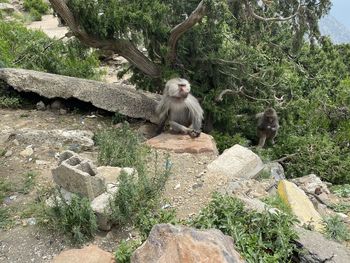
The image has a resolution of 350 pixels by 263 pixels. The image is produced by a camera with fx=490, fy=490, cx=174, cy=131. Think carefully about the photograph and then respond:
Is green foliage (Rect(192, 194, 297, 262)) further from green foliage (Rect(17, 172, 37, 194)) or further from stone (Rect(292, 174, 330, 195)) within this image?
stone (Rect(292, 174, 330, 195))

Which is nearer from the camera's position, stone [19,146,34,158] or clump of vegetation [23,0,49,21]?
stone [19,146,34,158]

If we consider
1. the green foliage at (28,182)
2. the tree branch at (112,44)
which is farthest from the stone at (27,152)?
the tree branch at (112,44)

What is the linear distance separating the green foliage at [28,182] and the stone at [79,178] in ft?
2.42

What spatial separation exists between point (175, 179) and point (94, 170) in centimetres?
136

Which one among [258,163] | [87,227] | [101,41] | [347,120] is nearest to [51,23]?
[101,41]

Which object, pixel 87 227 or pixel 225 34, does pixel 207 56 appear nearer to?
pixel 225 34

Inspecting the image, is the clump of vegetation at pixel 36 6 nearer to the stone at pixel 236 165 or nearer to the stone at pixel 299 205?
the stone at pixel 236 165

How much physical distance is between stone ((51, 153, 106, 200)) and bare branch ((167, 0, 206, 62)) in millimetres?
3916

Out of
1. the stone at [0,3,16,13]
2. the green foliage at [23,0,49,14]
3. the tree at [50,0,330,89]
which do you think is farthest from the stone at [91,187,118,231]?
the green foliage at [23,0,49,14]

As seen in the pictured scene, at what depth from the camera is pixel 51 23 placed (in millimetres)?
21750

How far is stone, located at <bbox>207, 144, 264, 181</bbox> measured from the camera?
22.5ft

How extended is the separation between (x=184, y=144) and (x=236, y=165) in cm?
116

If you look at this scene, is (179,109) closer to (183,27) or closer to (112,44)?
(183,27)

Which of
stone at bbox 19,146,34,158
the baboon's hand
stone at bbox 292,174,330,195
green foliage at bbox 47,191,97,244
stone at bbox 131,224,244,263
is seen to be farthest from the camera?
the baboon's hand
